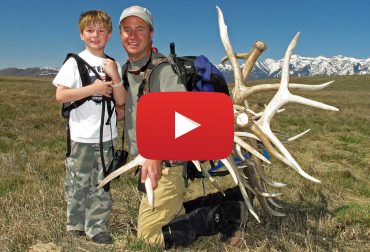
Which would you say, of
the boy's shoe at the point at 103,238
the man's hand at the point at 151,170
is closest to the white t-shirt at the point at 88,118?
the man's hand at the point at 151,170

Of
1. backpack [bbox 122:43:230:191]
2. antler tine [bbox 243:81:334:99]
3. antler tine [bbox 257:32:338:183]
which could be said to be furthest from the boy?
antler tine [bbox 257:32:338:183]

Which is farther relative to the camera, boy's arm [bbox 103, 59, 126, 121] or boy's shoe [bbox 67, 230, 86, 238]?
boy's shoe [bbox 67, 230, 86, 238]

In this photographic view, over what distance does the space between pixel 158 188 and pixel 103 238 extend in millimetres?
913

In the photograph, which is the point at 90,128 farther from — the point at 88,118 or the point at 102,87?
the point at 102,87

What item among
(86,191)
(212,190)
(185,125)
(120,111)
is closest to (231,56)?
(185,125)

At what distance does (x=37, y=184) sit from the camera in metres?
6.40

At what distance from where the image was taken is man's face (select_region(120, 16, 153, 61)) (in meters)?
4.05

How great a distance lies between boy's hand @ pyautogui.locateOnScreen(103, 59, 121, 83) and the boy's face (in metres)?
0.30

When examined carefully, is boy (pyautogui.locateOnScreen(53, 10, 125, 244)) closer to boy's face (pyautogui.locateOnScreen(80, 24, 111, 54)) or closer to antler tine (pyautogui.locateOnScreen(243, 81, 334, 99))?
boy's face (pyautogui.locateOnScreen(80, 24, 111, 54))

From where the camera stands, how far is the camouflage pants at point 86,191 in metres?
4.45

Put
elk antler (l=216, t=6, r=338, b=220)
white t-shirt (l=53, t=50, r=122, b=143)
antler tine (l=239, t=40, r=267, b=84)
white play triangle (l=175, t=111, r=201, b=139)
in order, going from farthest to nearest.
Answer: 1. white t-shirt (l=53, t=50, r=122, b=143)
2. antler tine (l=239, t=40, r=267, b=84)
3. elk antler (l=216, t=6, r=338, b=220)
4. white play triangle (l=175, t=111, r=201, b=139)

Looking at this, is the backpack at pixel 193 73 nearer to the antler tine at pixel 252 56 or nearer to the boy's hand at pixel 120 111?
the antler tine at pixel 252 56

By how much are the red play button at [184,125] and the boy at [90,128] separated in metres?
1.08

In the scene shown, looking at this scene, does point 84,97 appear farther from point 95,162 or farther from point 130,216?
point 130,216
